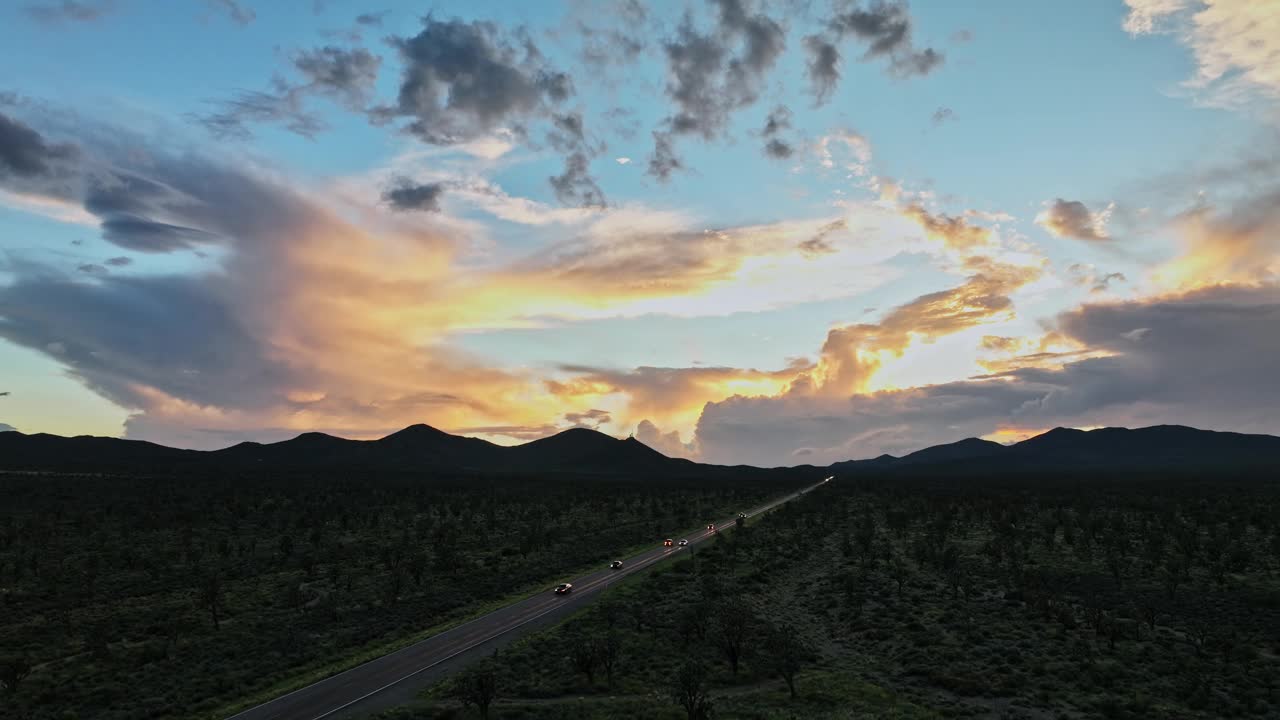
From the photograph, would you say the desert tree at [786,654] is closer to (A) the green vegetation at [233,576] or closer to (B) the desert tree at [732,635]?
(B) the desert tree at [732,635]

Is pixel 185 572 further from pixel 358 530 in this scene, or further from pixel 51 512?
pixel 51 512

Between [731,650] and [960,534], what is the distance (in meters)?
50.7

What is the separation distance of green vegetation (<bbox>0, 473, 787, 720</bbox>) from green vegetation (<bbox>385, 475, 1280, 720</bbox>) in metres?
13.8

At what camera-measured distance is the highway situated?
104 feet

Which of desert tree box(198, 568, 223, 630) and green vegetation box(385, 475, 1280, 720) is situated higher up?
desert tree box(198, 568, 223, 630)

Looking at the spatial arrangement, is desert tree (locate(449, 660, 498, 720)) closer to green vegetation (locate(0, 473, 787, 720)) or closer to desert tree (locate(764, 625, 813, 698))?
green vegetation (locate(0, 473, 787, 720))

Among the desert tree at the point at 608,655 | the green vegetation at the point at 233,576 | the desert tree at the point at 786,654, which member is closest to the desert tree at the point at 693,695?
the desert tree at the point at 786,654

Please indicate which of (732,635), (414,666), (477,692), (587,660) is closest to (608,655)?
(587,660)

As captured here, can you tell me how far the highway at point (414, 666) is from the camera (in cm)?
3164

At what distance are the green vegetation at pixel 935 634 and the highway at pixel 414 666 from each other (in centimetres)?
227

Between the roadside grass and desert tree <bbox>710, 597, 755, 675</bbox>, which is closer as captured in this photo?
the roadside grass

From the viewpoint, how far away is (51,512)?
80688 mm

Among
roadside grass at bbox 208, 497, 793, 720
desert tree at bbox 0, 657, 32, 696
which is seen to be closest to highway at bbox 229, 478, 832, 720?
roadside grass at bbox 208, 497, 793, 720

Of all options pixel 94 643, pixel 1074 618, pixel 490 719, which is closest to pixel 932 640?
pixel 1074 618
